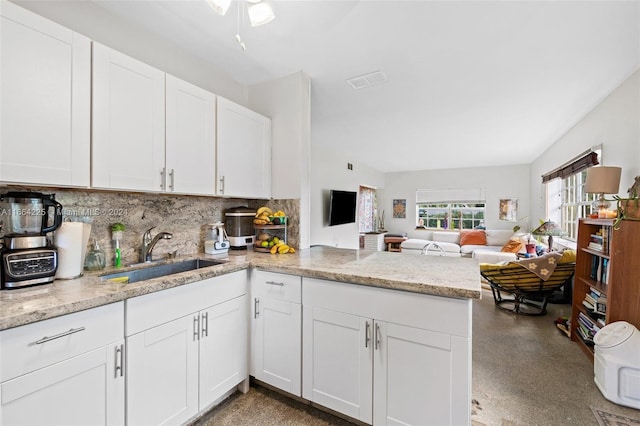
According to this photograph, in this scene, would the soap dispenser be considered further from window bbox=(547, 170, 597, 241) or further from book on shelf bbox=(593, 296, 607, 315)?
window bbox=(547, 170, 597, 241)

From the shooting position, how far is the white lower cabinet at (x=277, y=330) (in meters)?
1.71

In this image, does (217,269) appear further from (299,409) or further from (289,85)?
(289,85)

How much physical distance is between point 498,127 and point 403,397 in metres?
3.96

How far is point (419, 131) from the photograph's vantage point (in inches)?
166

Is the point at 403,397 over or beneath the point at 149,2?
beneath

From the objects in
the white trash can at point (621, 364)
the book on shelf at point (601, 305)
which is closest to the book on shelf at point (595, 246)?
the book on shelf at point (601, 305)

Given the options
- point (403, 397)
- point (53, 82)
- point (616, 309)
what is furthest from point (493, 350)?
point (53, 82)

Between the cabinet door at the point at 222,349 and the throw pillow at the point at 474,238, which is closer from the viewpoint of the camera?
the cabinet door at the point at 222,349

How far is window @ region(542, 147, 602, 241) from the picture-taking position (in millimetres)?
3418

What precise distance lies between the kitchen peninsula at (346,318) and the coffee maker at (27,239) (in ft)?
0.26

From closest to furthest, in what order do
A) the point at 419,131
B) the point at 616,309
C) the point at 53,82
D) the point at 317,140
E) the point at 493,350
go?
1. the point at 53,82
2. the point at 616,309
3. the point at 493,350
4. the point at 419,131
5. the point at 317,140

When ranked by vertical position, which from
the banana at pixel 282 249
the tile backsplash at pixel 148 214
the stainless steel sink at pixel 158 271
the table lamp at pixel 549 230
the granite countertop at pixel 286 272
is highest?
the tile backsplash at pixel 148 214

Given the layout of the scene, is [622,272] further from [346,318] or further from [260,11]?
[260,11]

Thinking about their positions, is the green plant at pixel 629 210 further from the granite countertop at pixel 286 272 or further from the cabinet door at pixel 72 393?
the cabinet door at pixel 72 393
